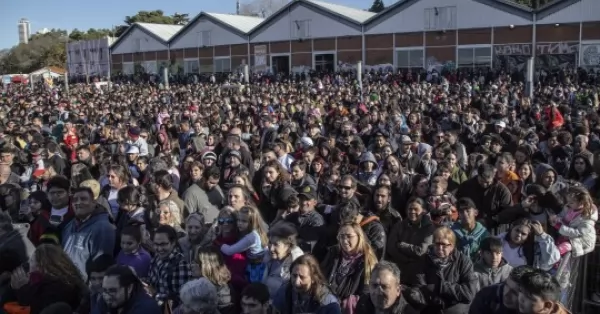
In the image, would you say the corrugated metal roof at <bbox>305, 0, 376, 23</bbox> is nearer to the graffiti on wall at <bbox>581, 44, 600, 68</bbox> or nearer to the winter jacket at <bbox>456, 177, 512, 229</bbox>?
the graffiti on wall at <bbox>581, 44, 600, 68</bbox>

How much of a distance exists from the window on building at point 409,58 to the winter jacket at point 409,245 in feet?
102

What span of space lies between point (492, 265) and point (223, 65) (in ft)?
134

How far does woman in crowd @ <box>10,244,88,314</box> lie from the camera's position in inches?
146

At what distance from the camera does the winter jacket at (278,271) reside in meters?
4.26

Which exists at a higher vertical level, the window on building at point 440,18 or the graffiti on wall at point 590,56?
the window on building at point 440,18

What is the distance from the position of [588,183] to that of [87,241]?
5671 millimetres

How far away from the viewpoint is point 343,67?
37.5 meters

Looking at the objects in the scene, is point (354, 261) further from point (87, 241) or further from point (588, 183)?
point (588, 183)

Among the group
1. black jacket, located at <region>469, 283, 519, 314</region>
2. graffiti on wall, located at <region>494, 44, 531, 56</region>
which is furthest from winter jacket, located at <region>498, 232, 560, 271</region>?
graffiti on wall, located at <region>494, 44, 531, 56</region>

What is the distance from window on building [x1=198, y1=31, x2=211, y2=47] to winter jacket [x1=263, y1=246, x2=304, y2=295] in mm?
41639

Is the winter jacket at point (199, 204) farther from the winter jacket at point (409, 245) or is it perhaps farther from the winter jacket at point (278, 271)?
the winter jacket at point (409, 245)

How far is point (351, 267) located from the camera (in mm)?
4281

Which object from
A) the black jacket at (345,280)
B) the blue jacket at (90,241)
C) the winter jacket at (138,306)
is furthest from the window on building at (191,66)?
the winter jacket at (138,306)

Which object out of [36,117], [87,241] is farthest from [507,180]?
[36,117]
